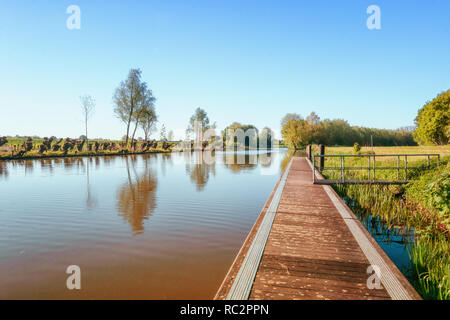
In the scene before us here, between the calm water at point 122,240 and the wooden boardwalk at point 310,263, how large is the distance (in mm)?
617

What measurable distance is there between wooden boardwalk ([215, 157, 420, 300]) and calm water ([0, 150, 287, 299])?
2.02ft

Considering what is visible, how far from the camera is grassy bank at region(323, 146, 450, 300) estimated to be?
343cm

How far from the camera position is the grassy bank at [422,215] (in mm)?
3433

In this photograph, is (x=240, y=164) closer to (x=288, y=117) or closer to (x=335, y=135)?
(x=335, y=135)

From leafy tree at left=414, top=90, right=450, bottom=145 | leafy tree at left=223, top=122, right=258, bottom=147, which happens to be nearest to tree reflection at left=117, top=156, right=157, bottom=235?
leafy tree at left=414, top=90, right=450, bottom=145

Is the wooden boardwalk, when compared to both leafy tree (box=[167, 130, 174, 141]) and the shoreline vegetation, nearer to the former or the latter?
the shoreline vegetation

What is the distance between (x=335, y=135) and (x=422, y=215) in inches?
2504

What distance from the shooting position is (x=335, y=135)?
65.1 metres

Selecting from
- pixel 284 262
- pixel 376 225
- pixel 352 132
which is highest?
pixel 352 132

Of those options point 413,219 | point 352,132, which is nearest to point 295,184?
point 413,219

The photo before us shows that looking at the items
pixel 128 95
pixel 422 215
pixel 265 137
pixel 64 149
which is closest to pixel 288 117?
pixel 265 137

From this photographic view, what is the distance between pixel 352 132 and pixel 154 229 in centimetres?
7055

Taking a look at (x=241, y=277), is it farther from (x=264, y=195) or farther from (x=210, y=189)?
(x=210, y=189)

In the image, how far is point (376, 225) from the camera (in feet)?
20.8
